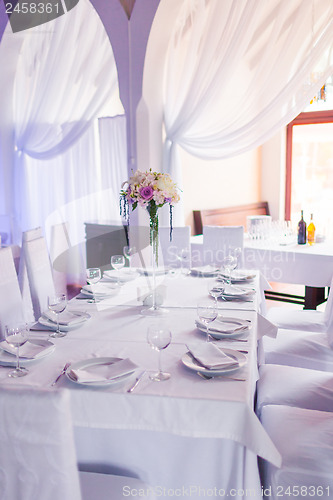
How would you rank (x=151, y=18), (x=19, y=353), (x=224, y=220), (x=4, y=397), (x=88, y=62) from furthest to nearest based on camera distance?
(x=224, y=220) → (x=88, y=62) → (x=151, y=18) → (x=19, y=353) → (x=4, y=397)

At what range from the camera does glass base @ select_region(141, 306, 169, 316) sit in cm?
241

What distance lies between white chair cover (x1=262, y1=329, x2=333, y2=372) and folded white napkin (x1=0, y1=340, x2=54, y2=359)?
128 centimetres

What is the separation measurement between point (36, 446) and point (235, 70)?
347 cm

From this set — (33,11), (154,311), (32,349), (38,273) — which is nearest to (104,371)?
(32,349)

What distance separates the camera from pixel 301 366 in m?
2.59

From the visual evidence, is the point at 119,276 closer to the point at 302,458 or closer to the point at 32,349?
the point at 32,349

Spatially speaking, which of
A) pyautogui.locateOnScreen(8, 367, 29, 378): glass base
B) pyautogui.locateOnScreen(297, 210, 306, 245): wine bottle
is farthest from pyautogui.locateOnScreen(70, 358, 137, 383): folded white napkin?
pyautogui.locateOnScreen(297, 210, 306, 245): wine bottle

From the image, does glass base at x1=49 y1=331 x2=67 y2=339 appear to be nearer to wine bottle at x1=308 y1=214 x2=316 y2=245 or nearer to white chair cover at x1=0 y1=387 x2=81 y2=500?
white chair cover at x1=0 y1=387 x2=81 y2=500

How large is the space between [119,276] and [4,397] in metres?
1.94

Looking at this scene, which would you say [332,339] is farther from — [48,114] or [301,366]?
[48,114]

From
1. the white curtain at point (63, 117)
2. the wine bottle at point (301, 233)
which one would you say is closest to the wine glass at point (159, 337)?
the wine bottle at point (301, 233)

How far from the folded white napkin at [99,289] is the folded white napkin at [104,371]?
0.99 m

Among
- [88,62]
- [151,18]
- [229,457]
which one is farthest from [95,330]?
[88,62]

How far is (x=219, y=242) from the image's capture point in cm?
398
